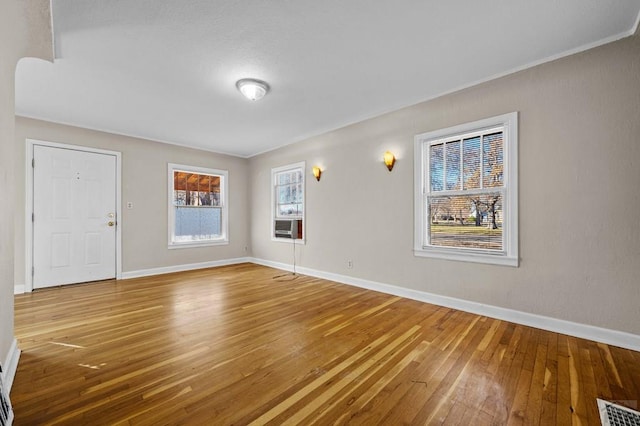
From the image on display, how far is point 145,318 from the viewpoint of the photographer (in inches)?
117

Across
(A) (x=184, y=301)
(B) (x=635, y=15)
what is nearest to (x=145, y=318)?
(A) (x=184, y=301)

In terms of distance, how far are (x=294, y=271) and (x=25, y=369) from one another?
12.4 feet

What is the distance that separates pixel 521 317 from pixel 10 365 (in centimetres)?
430

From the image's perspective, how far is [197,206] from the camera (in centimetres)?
595

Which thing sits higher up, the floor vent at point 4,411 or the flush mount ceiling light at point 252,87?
the flush mount ceiling light at point 252,87

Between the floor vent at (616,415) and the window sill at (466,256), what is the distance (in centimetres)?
142

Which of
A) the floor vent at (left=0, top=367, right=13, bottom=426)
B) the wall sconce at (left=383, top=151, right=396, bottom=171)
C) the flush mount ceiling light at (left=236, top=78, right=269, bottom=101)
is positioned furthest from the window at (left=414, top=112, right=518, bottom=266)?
the floor vent at (left=0, top=367, right=13, bottom=426)

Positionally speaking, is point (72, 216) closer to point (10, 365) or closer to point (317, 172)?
point (10, 365)

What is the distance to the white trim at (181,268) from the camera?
4998mm

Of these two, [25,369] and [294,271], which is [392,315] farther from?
[25,369]

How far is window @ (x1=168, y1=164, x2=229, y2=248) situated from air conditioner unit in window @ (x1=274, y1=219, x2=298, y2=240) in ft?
4.64

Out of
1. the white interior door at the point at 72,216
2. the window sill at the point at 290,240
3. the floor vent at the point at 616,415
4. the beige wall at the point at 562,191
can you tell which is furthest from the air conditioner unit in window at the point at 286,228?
the floor vent at the point at 616,415

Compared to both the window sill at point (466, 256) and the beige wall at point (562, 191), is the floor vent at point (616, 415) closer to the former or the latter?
the beige wall at point (562, 191)

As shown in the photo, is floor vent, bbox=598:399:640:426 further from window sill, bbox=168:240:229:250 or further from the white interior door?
the white interior door
